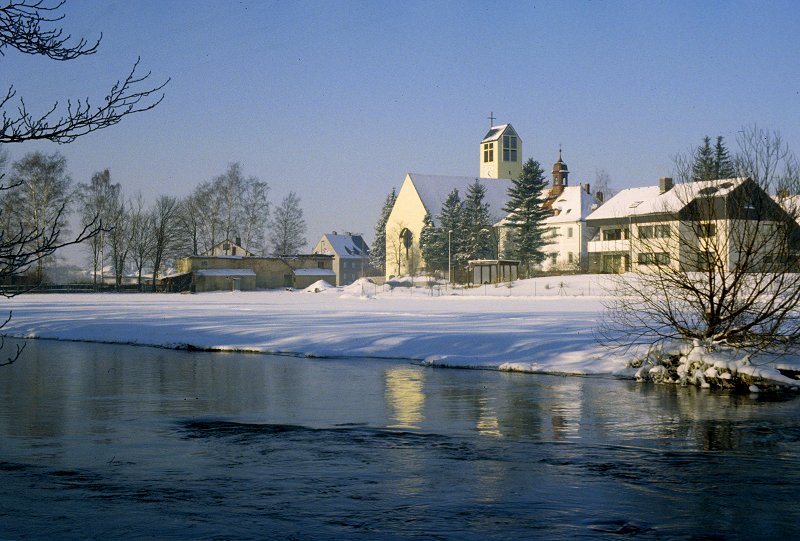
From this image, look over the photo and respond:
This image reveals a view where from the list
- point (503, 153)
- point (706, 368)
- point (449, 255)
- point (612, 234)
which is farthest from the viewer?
point (503, 153)

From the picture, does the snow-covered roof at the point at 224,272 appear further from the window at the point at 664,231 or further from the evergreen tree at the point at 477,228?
the window at the point at 664,231

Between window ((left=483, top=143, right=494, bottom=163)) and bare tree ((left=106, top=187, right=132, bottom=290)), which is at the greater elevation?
window ((left=483, top=143, right=494, bottom=163))

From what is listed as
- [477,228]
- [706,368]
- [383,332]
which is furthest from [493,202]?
[706,368]

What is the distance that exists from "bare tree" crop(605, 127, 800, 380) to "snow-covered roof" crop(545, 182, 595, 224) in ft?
237

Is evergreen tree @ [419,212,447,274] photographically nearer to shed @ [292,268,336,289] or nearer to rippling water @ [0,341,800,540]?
shed @ [292,268,336,289]

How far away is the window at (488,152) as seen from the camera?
124m

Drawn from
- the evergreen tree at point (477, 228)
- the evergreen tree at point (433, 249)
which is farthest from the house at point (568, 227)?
the evergreen tree at point (433, 249)

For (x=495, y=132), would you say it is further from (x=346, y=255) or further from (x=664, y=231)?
(x=664, y=231)

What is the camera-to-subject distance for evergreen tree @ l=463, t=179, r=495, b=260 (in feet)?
309

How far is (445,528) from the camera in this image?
28.0 feet

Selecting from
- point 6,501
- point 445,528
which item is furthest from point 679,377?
point 6,501

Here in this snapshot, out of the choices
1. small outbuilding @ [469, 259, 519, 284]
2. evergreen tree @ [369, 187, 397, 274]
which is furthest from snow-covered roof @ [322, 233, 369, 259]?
small outbuilding @ [469, 259, 519, 284]

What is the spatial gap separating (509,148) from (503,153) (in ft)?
4.47

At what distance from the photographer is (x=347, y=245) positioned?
156m
